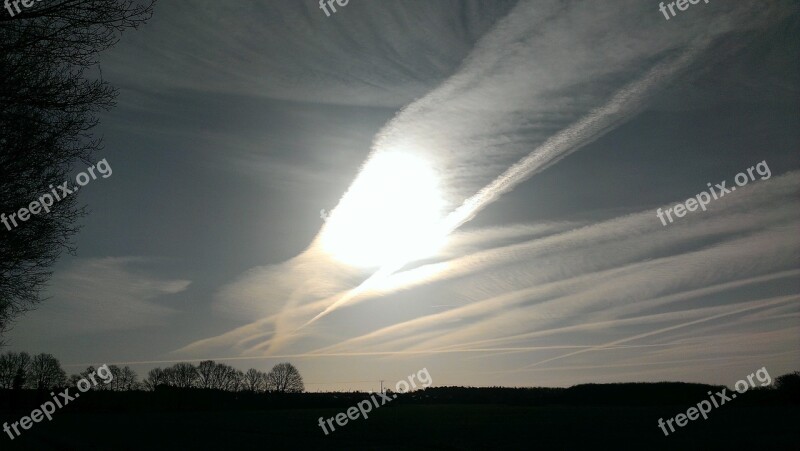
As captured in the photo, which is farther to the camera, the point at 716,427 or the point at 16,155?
the point at 716,427

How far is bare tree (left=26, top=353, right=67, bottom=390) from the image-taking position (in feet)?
549

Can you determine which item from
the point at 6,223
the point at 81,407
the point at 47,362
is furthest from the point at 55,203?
the point at 47,362

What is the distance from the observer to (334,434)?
50.8m

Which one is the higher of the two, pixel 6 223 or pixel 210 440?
pixel 6 223

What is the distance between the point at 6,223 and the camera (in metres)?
15.6

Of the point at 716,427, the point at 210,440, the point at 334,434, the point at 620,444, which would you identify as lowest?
the point at 716,427

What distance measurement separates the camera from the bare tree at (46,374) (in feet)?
549

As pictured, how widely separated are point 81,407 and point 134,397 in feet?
44.0

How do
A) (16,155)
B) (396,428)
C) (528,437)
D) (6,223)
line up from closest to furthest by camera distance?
(16,155)
(6,223)
(528,437)
(396,428)

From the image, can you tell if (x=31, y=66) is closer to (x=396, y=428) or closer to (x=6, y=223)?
(x=6, y=223)

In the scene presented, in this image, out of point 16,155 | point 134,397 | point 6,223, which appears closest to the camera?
point 16,155

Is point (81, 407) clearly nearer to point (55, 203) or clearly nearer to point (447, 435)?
point (447, 435)

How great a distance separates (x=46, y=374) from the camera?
171m

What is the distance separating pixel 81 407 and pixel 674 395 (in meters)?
139
